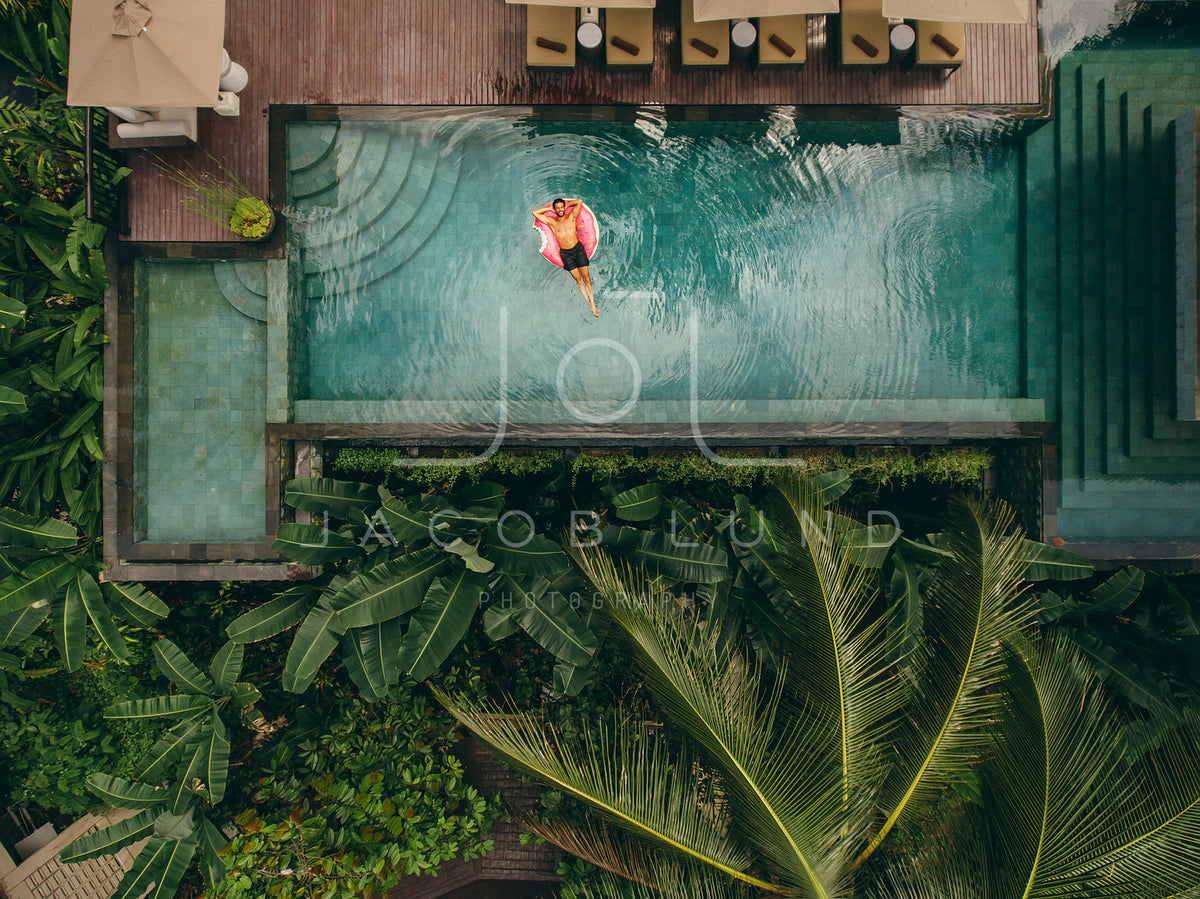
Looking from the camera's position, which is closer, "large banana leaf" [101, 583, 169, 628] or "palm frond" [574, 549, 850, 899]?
"palm frond" [574, 549, 850, 899]

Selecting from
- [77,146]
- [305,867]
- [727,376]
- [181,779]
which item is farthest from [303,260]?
[305,867]

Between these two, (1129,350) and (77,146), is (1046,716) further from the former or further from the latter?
(77,146)

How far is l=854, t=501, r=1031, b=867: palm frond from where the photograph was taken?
18.2 feet

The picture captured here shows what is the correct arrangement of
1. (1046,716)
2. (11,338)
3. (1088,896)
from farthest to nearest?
(11,338)
(1046,716)
(1088,896)

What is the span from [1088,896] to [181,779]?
9.04 metres

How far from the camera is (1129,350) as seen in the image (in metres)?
8.11

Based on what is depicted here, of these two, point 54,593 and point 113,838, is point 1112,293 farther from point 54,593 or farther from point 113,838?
point 113,838

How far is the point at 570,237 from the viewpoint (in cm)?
813

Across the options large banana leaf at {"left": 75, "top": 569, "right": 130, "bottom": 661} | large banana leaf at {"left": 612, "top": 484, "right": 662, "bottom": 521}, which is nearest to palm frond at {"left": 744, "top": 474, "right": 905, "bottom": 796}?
large banana leaf at {"left": 612, "top": 484, "right": 662, "bottom": 521}

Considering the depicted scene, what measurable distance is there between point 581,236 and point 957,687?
6585mm

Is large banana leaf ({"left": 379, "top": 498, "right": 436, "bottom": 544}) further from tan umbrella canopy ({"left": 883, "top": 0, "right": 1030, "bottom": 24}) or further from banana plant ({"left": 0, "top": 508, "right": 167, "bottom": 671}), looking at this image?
tan umbrella canopy ({"left": 883, "top": 0, "right": 1030, "bottom": 24})

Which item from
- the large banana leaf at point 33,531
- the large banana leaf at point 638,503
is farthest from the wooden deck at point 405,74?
the large banana leaf at point 638,503

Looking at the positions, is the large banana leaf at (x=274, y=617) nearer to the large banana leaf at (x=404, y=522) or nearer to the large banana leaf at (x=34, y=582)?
the large banana leaf at (x=404, y=522)

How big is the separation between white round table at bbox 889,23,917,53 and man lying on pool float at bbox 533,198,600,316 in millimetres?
4282
